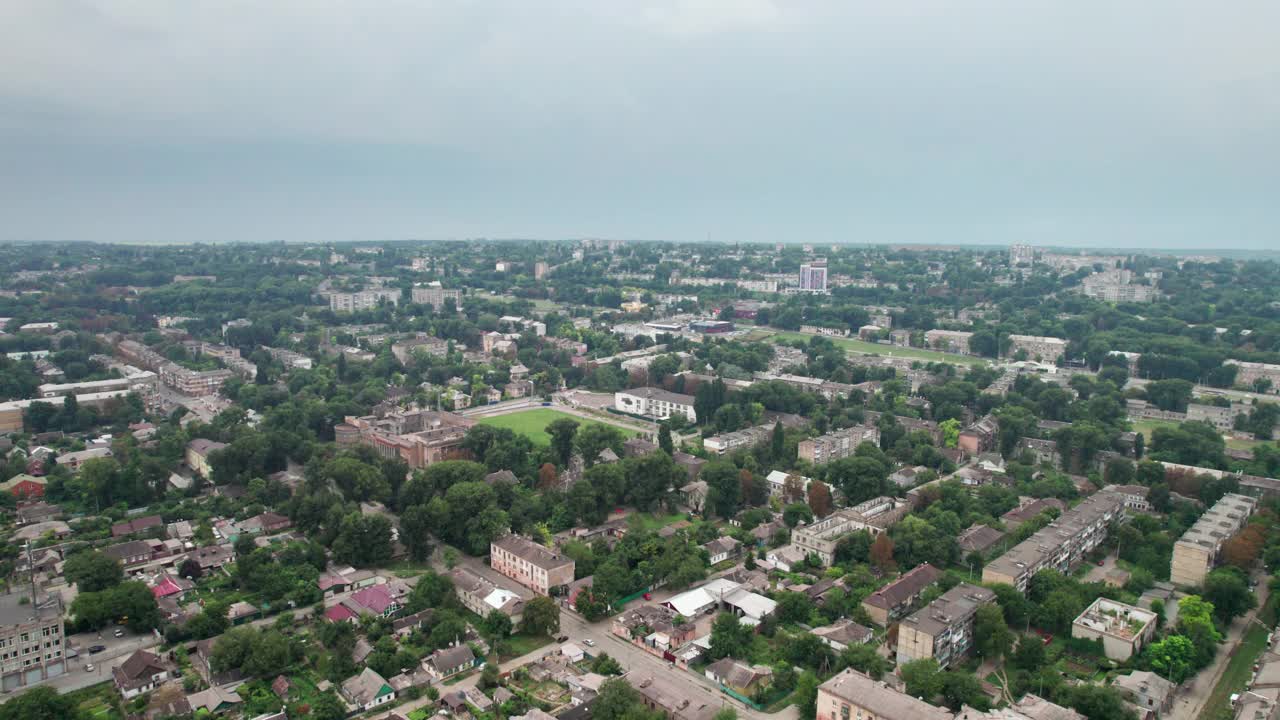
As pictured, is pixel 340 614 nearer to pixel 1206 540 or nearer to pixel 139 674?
pixel 139 674

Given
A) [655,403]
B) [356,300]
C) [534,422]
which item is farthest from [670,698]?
[356,300]

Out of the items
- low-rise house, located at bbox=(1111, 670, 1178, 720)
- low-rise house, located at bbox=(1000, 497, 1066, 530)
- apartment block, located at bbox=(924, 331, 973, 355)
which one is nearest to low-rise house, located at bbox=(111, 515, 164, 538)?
low-rise house, located at bbox=(1111, 670, 1178, 720)

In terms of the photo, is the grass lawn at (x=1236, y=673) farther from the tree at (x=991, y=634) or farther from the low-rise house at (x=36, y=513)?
the low-rise house at (x=36, y=513)

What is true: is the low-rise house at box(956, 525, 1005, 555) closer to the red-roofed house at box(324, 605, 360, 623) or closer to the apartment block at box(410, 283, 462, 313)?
the red-roofed house at box(324, 605, 360, 623)

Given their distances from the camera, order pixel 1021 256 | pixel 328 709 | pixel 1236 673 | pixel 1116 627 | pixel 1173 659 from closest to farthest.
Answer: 1. pixel 328 709
2. pixel 1173 659
3. pixel 1236 673
4. pixel 1116 627
5. pixel 1021 256

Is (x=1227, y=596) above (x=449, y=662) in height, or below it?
above

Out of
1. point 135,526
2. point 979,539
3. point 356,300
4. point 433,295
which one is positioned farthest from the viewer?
point 433,295
